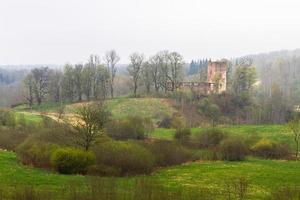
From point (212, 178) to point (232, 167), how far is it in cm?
759

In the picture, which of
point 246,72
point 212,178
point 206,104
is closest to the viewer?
point 212,178

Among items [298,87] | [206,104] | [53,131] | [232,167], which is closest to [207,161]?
[232,167]

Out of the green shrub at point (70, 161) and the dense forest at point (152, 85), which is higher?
the dense forest at point (152, 85)

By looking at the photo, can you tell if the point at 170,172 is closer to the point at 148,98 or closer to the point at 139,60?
the point at 148,98

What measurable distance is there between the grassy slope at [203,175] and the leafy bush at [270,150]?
4.37 meters

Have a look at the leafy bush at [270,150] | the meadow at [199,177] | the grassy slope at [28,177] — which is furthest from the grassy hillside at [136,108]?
the grassy slope at [28,177]

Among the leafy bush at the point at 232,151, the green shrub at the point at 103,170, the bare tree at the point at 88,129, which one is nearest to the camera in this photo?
the green shrub at the point at 103,170

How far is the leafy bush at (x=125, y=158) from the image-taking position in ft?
128

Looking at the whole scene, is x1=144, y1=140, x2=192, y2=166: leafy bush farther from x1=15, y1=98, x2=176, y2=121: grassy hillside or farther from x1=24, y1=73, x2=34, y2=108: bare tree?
x1=24, y1=73, x2=34, y2=108: bare tree

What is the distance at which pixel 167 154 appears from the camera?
1845 inches

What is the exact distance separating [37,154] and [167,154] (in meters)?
13.3

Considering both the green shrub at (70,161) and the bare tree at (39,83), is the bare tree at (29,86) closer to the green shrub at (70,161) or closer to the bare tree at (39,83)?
the bare tree at (39,83)

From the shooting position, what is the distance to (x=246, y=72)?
11200cm

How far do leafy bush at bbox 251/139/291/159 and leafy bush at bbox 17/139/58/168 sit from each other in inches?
997
